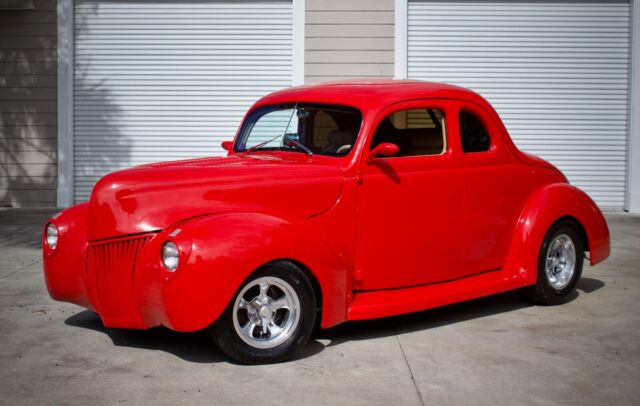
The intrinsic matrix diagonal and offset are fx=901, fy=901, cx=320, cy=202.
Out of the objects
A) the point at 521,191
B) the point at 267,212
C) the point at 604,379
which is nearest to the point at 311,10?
the point at 521,191

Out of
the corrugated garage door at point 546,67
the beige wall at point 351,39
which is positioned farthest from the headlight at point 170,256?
the corrugated garage door at point 546,67

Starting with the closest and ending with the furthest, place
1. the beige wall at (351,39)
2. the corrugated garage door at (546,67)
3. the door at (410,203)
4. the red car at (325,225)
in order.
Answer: the red car at (325,225), the door at (410,203), the beige wall at (351,39), the corrugated garage door at (546,67)

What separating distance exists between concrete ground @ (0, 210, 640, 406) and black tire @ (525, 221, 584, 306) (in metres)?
0.11

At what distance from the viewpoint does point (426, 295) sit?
6043mm

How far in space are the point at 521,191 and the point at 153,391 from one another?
3.25 m

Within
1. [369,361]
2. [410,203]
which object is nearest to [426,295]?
[410,203]

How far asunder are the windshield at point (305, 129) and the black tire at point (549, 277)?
181 centimetres

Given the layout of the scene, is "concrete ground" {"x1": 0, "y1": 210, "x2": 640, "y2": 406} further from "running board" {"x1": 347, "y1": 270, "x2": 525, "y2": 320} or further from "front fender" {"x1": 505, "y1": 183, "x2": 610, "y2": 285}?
"front fender" {"x1": 505, "y1": 183, "x2": 610, "y2": 285}

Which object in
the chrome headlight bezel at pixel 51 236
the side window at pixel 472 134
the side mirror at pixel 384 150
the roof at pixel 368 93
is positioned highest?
the roof at pixel 368 93

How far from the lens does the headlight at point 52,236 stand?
5.86 metres

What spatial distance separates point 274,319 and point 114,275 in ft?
3.19

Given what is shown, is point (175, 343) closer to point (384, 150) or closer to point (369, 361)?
point (369, 361)

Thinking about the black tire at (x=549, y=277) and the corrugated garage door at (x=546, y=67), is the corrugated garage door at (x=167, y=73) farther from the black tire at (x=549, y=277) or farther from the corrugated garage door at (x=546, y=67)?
the black tire at (x=549, y=277)

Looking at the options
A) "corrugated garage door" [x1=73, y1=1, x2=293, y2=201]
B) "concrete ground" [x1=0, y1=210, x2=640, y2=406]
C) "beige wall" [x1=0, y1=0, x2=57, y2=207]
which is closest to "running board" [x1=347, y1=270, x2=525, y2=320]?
"concrete ground" [x1=0, y1=210, x2=640, y2=406]
